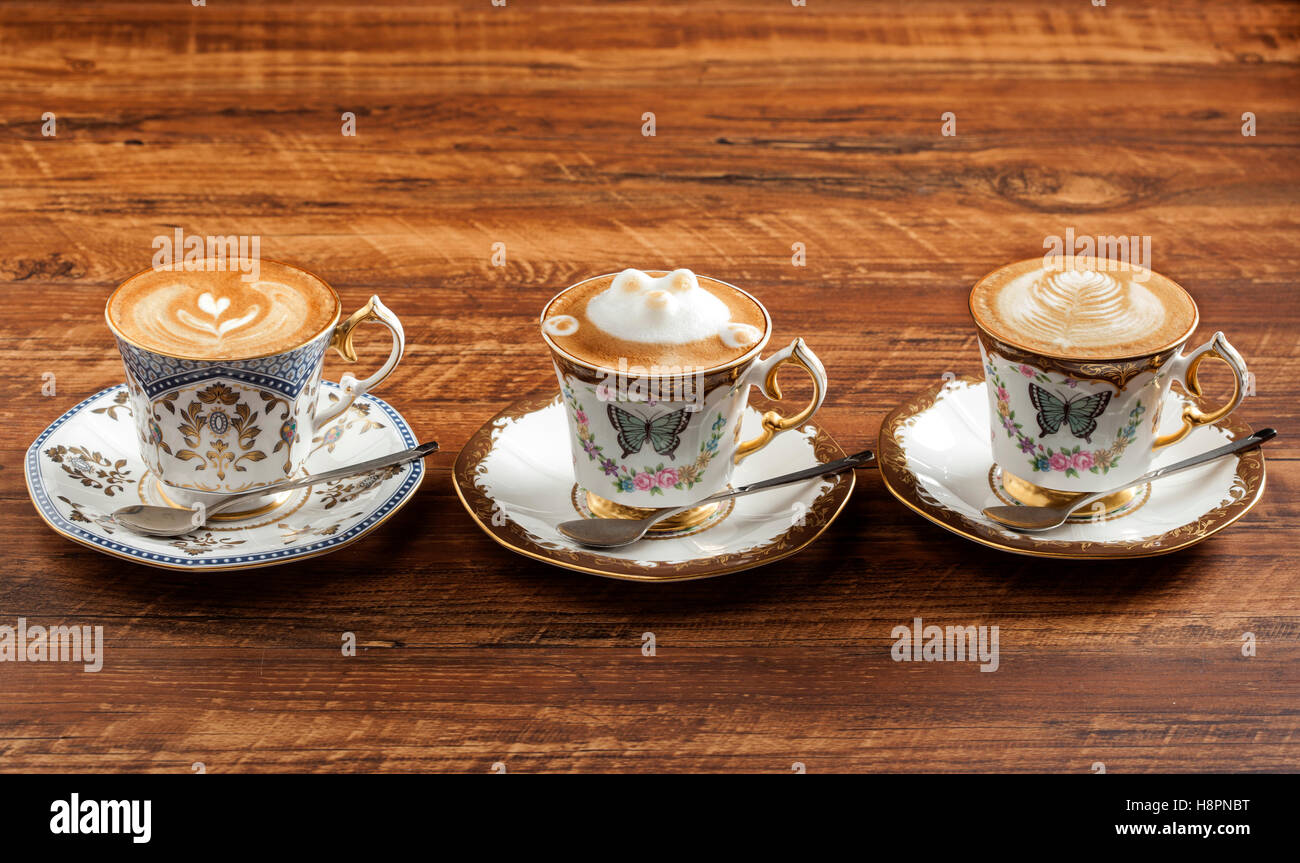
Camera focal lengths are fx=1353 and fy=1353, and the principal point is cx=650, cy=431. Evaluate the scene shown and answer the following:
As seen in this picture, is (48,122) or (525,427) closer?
(525,427)

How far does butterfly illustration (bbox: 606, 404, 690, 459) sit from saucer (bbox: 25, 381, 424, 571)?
0.65 ft

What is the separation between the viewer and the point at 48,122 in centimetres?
201

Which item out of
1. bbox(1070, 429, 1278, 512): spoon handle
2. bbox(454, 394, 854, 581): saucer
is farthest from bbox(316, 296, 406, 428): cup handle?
bbox(1070, 429, 1278, 512): spoon handle

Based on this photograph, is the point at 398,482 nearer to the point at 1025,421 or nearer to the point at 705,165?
the point at 1025,421

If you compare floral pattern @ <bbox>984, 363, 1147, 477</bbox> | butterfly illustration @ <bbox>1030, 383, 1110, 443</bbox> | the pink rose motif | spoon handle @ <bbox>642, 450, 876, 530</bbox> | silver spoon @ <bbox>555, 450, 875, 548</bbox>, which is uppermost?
butterfly illustration @ <bbox>1030, 383, 1110, 443</bbox>

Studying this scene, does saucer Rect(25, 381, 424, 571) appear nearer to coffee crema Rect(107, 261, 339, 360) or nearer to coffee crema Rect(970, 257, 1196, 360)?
coffee crema Rect(107, 261, 339, 360)

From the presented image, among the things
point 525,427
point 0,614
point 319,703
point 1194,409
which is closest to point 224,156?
point 525,427

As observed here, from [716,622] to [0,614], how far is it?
0.55 m

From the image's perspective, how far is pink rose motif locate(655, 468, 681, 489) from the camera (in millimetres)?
1090

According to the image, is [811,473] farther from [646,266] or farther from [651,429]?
[646,266]

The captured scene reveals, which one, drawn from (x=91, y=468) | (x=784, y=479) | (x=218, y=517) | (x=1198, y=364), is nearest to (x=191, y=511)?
(x=218, y=517)

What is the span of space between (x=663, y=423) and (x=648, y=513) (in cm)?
12

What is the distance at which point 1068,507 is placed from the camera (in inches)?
43.5

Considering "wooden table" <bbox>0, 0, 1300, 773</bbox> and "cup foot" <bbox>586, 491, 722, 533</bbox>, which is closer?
"wooden table" <bbox>0, 0, 1300, 773</bbox>
